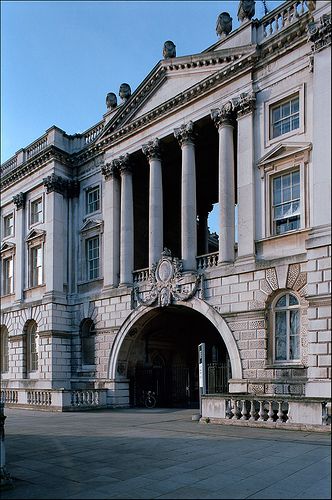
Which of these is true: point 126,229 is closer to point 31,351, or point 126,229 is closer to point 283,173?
point 283,173

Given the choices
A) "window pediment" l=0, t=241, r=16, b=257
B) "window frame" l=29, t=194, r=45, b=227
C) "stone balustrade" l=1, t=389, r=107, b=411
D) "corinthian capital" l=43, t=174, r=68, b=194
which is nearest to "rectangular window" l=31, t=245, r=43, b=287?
"window frame" l=29, t=194, r=45, b=227

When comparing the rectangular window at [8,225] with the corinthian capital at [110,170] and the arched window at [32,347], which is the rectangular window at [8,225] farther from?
the corinthian capital at [110,170]

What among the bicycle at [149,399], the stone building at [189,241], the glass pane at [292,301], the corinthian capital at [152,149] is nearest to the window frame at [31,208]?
the stone building at [189,241]

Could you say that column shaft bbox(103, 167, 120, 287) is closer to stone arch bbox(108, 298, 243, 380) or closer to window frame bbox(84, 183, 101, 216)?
window frame bbox(84, 183, 101, 216)

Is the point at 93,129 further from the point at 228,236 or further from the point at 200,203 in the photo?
the point at 228,236

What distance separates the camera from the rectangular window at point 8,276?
117ft

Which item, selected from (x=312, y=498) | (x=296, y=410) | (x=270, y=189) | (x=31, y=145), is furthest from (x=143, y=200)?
(x=312, y=498)

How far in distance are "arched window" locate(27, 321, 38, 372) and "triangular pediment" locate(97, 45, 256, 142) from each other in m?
12.4

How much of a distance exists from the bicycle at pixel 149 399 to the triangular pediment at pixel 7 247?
549 inches

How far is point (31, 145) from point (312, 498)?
3076 centimetres

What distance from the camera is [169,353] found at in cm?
3117

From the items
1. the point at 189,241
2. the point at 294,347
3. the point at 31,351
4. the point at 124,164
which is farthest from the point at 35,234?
the point at 294,347

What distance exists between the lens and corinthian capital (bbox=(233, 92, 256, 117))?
2245 cm

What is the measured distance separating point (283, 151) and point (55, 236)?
1531cm
